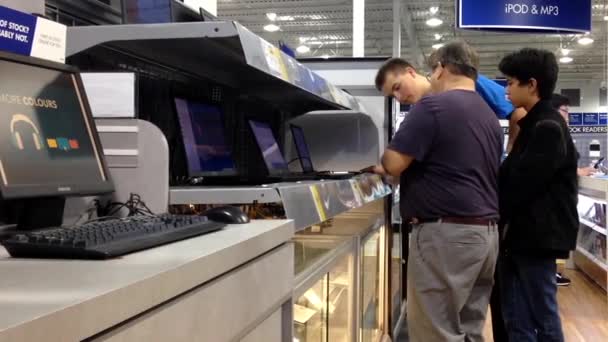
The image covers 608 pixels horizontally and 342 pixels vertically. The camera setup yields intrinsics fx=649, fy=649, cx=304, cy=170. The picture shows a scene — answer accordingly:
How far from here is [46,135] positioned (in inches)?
44.8

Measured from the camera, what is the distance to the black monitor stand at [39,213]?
1.09 m

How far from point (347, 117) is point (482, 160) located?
1.20m

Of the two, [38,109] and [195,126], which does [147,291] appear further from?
[195,126]

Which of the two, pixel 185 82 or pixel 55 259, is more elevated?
pixel 185 82

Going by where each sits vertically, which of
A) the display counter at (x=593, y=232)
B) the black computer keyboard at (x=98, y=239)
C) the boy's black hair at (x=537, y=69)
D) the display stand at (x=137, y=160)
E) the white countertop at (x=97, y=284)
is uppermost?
the boy's black hair at (x=537, y=69)

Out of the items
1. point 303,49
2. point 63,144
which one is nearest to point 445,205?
point 63,144

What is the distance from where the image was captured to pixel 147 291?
67 cm

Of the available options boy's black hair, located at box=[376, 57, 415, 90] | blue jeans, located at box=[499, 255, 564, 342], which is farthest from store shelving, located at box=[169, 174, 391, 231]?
boy's black hair, located at box=[376, 57, 415, 90]

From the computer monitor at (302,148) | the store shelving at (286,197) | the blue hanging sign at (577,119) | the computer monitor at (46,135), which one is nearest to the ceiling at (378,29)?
the blue hanging sign at (577,119)

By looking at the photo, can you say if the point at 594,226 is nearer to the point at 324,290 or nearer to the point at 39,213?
the point at 324,290

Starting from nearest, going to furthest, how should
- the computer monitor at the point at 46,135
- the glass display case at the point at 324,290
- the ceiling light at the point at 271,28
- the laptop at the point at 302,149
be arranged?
the computer monitor at the point at 46,135 → the glass display case at the point at 324,290 → the laptop at the point at 302,149 → the ceiling light at the point at 271,28

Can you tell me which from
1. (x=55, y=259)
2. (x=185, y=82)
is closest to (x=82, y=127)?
(x=55, y=259)

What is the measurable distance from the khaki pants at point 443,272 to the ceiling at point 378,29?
8.35m

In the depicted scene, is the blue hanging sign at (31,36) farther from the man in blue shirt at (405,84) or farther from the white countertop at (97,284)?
the man in blue shirt at (405,84)
